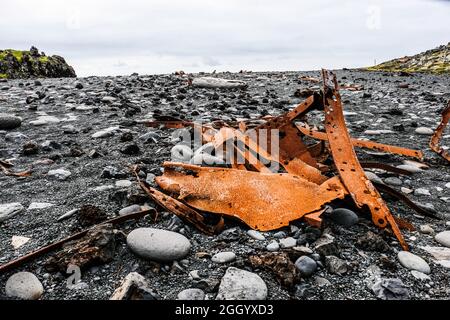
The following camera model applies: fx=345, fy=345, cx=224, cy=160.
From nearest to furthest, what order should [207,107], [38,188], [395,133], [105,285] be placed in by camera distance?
1. [105,285]
2. [38,188]
3. [395,133]
4. [207,107]

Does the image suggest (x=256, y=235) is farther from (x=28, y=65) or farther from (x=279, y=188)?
(x=28, y=65)

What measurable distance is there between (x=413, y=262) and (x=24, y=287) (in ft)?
7.58

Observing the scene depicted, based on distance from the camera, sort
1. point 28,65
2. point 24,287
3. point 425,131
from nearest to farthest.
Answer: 1. point 24,287
2. point 425,131
3. point 28,65

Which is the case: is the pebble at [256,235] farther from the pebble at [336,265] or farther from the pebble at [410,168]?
the pebble at [410,168]

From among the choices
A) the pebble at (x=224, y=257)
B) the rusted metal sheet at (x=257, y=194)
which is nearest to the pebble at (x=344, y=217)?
the rusted metal sheet at (x=257, y=194)

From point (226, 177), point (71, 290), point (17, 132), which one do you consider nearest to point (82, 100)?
point (17, 132)

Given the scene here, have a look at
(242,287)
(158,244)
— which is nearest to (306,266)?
(242,287)

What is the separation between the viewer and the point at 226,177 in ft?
9.39

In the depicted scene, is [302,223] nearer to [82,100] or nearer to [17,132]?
[17,132]

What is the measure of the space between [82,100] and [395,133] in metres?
6.71

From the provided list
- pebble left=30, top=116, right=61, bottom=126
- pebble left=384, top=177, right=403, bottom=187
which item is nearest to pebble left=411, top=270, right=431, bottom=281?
pebble left=384, top=177, right=403, bottom=187

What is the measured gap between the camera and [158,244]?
217 cm

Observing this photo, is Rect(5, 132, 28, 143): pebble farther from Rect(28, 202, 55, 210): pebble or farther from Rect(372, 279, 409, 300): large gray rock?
Rect(372, 279, 409, 300): large gray rock

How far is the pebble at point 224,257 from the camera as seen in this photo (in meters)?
2.19
